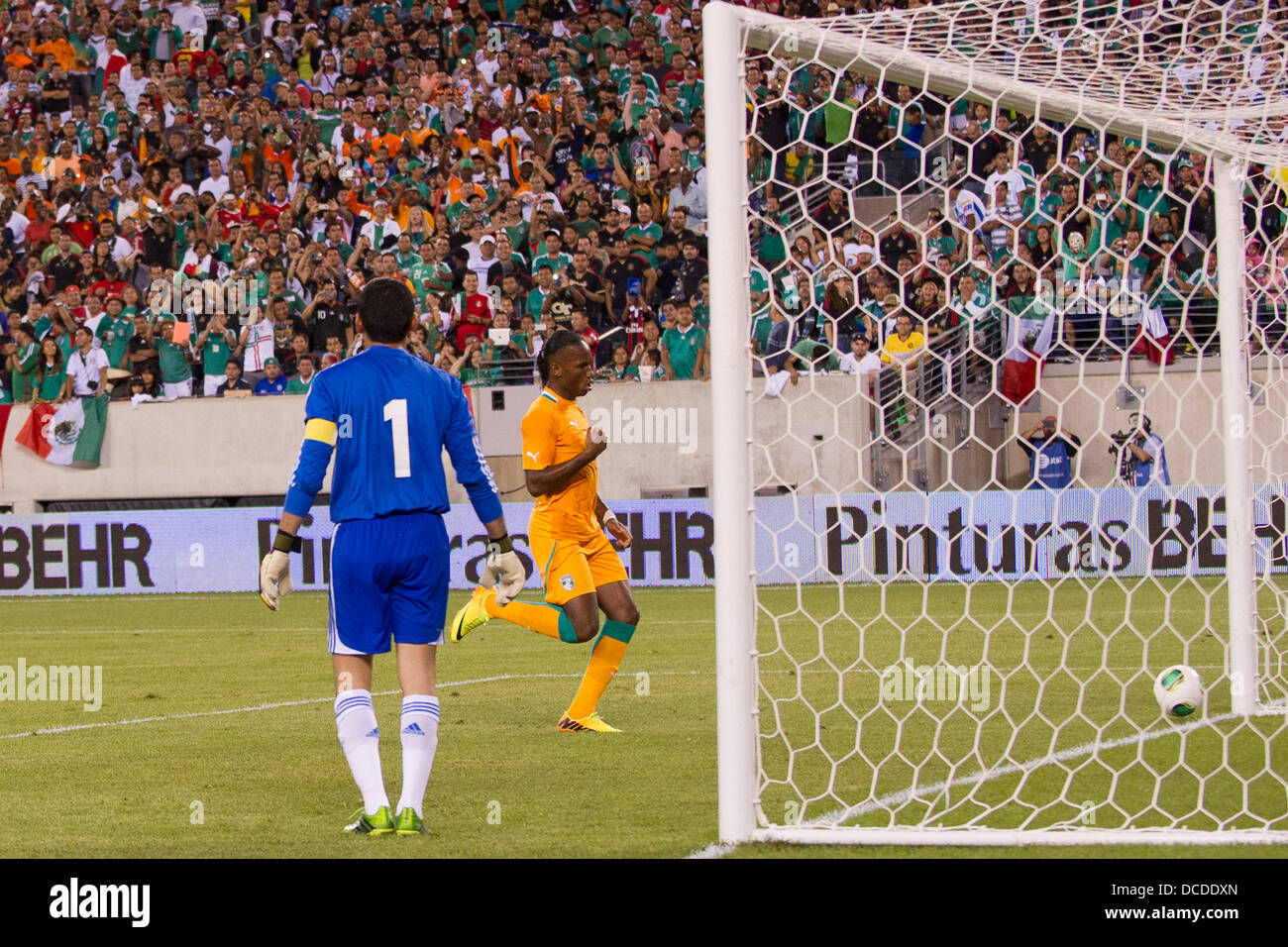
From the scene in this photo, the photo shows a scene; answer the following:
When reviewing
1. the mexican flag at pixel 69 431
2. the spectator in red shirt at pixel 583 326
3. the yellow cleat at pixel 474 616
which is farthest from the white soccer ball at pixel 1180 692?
the mexican flag at pixel 69 431

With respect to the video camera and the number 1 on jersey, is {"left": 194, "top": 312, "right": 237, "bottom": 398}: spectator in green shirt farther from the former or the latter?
the number 1 on jersey

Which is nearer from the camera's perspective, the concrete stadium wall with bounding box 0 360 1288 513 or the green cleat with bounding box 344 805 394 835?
the green cleat with bounding box 344 805 394 835

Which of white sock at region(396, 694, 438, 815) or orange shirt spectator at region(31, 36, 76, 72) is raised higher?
orange shirt spectator at region(31, 36, 76, 72)

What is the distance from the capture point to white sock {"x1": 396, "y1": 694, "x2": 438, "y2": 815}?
5.02m

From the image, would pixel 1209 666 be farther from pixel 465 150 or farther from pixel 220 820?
pixel 465 150

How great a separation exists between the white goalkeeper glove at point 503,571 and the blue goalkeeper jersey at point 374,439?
0.90 feet

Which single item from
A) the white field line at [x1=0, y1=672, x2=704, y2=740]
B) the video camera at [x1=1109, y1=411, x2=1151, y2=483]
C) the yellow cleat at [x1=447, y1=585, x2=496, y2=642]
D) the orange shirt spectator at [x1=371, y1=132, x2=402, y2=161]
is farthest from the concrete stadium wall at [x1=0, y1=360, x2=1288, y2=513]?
the yellow cleat at [x1=447, y1=585, x2=496, y2=642]

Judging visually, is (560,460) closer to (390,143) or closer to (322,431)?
(322,431)

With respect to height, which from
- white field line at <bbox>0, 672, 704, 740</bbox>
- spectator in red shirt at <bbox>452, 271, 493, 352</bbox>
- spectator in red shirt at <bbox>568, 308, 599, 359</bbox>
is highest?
spectator in red shirt at <bbox>452, 271, 493, 352</bbox>

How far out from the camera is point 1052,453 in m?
15.1

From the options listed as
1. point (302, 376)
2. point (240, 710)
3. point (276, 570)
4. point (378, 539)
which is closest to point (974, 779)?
point (378, 539)

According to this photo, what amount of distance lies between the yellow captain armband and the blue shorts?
27 centimetres

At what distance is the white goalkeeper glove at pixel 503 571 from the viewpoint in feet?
17.4

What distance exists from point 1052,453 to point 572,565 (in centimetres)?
874
